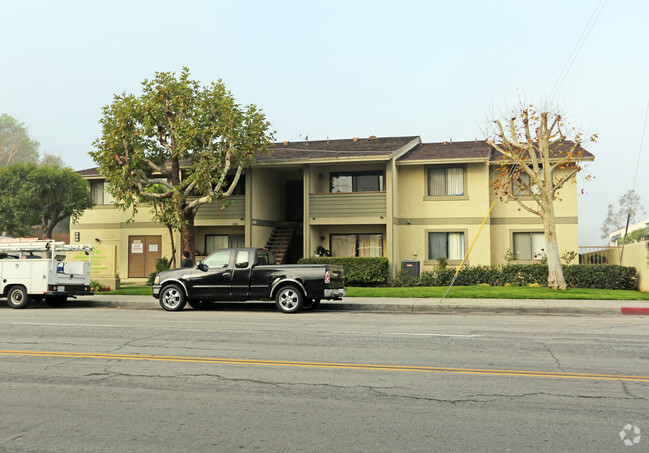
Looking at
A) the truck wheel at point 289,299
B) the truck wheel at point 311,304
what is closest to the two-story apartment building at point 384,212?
the truck wheel at point 311,304

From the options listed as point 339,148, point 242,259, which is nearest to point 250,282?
point 242,259

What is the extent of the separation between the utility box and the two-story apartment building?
69 cm

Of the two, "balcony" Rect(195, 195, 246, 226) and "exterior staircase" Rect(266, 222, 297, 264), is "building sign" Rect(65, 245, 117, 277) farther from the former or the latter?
"exterior staircase" Rect(266, 222, 297, 264)

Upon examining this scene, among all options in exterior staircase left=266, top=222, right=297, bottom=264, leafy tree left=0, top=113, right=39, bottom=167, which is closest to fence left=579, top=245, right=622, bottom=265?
exterior staircase left=266, top=222, right=297, bottom=264

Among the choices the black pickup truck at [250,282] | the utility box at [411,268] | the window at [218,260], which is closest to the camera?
the black pickup truck at [250,282]

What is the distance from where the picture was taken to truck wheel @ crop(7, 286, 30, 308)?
1823cm

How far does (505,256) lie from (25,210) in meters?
21.9

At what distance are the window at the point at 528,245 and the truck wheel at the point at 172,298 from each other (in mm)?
16273

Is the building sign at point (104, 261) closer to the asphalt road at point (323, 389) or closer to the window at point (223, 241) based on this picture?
the window at point (223, 241)

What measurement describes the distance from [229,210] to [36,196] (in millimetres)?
8853

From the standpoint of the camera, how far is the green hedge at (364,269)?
25.0 metres

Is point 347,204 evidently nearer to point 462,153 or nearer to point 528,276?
point 462,153

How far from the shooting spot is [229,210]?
28000mm

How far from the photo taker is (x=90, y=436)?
509 cm
